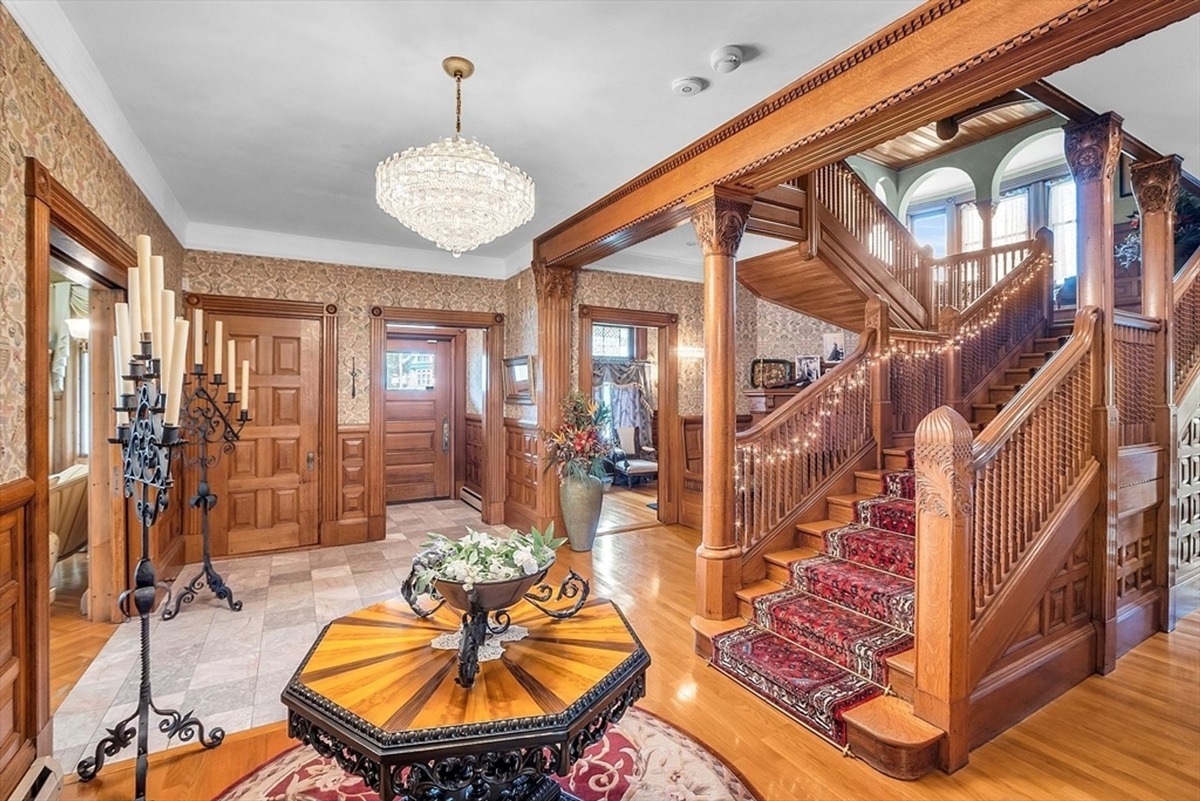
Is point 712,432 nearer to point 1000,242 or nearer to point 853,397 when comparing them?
point 853,397

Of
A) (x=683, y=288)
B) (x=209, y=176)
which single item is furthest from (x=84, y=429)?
(x=683, y=288)

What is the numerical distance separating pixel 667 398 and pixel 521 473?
1781 mm

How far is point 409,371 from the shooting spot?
807 cm

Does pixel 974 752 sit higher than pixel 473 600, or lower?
lower

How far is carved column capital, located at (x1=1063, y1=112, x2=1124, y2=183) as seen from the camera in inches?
129

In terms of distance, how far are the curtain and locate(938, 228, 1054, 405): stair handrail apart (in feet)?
17.8

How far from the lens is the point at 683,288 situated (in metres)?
6.64

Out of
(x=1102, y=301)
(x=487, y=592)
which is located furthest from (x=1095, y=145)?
(x=487, y=592)

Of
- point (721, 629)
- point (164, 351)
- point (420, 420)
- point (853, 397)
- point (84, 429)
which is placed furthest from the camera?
point (420, 420)

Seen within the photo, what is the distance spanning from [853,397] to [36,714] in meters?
4.61

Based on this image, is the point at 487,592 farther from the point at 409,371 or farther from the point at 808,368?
the point at 409,371

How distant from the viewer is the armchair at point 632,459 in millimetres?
8828

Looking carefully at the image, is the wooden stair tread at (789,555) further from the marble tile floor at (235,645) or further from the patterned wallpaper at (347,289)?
the patterned wallpaper at (347,289)

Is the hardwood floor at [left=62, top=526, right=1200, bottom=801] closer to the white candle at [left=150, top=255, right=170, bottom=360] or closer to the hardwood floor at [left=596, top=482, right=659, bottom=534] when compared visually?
the white candle at [left=150, top=255, right=170, bottom=360]
